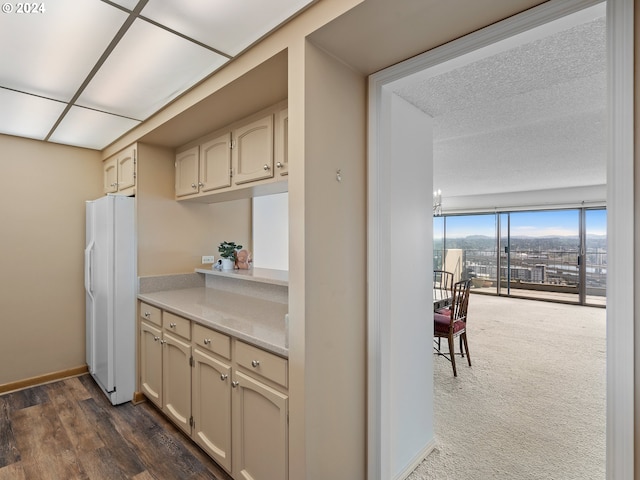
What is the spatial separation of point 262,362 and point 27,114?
255 cm

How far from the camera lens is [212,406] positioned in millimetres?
1915

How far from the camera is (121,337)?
8.85 ft

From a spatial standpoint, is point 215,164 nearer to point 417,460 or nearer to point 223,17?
point 223,17

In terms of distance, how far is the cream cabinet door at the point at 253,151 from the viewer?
1999 mm

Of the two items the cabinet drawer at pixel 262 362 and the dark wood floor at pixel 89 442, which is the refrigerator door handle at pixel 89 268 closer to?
the dark wood floor at pixel 89 442

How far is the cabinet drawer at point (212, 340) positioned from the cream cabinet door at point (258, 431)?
149 mm

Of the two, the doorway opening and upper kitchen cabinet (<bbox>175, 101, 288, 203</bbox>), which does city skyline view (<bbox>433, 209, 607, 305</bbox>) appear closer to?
the doorway opening

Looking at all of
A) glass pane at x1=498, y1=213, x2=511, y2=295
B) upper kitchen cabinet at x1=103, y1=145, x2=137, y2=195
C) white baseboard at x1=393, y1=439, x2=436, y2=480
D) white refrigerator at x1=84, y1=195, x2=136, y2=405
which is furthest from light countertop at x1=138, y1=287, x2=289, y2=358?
glass pane at x1=498, y1=213, x2=511, y2=295

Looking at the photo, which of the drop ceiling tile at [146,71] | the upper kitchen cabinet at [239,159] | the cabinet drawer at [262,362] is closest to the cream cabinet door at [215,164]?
the upper kitchen cabinet at [239,159]

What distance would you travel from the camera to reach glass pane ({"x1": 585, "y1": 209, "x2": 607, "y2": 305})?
6762 mm

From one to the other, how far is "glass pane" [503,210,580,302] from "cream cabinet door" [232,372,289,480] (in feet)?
25.9

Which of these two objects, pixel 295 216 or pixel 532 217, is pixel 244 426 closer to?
pixel 295 216

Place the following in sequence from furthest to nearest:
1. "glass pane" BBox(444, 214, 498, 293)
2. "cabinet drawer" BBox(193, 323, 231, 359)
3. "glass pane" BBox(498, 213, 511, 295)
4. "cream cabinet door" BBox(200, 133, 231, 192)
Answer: "glass pane" BBox(444, 214, 498, 293) → "glass pane" BBox(498, 213, 511, 295) → "cream cabinet door" BBox(200, 133, 231, 192) → "cabinet drawer" BBox(193, 323, 231, 359)

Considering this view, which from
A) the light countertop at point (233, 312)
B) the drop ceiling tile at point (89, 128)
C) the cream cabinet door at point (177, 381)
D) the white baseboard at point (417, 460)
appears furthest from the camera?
the drop ceiling tile at point (89, 128)
